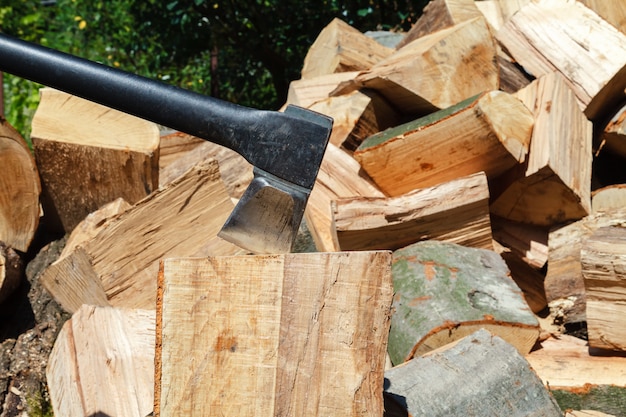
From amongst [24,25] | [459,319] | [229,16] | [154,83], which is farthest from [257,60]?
[154,83]

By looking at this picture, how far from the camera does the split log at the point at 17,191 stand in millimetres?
3006

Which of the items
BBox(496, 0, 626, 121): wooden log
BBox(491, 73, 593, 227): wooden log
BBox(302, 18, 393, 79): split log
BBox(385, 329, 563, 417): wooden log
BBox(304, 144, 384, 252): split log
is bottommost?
BBox(385, 329, 563, 417): wooden log

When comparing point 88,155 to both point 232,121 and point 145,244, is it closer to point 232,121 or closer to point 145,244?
point 145,244

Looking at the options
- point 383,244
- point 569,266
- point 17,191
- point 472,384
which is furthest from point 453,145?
point 17,191

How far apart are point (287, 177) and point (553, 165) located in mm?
1528

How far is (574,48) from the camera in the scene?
3342mm

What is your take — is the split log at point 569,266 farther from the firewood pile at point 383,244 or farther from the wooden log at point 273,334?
the wooden log at point 273,334

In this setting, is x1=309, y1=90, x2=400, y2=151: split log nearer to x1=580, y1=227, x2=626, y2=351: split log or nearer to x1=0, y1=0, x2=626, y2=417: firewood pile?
x1=0, y1=0, x2=626, y2=417: firewood pile

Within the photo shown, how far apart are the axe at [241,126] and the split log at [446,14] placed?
7.20 ft

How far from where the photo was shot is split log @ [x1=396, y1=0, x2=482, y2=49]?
3.68m

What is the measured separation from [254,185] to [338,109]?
170cm

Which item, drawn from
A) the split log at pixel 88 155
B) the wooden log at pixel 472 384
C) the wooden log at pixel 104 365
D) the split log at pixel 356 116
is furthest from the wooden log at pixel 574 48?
the wooden log at pixel 104 365

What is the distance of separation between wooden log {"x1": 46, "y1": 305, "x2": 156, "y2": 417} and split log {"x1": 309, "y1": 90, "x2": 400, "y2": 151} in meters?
1.27

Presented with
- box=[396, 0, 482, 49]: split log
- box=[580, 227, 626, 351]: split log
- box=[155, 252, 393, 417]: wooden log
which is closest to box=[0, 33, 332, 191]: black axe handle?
box=[155, 252, 393, 417]: wooden log
